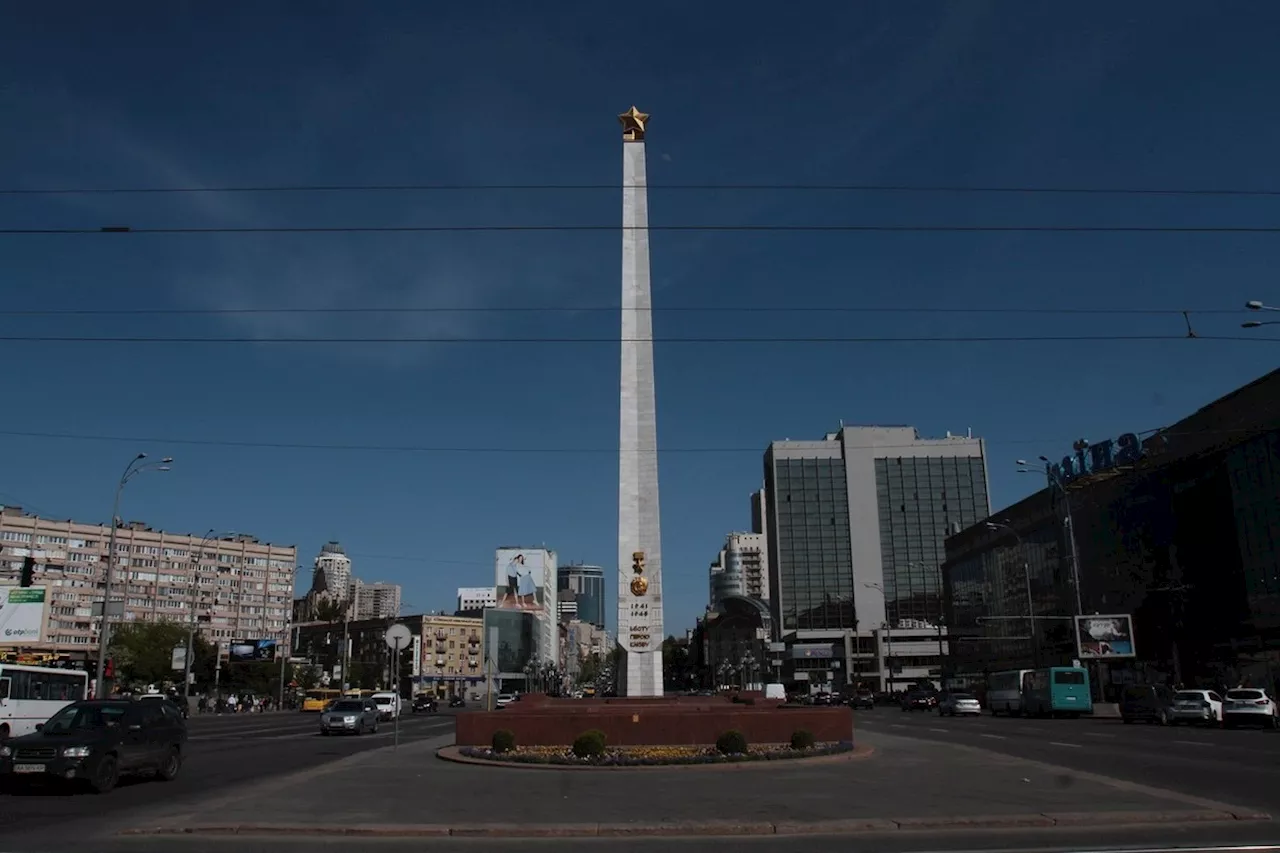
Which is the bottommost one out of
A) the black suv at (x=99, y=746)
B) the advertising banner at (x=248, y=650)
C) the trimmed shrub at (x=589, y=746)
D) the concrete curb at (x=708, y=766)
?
the concrete curb at (x=708, y=766)

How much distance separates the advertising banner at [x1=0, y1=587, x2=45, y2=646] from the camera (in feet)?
161

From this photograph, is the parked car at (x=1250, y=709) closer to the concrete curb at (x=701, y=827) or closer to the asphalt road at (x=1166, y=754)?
the asphalt road at (x=1166, y=754)

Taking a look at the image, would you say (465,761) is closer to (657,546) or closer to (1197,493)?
(657,546)

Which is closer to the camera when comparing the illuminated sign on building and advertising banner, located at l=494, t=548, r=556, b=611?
the illuminated sign on building

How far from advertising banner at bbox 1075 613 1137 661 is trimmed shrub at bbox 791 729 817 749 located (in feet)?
125

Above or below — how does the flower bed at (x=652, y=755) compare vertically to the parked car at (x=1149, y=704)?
above

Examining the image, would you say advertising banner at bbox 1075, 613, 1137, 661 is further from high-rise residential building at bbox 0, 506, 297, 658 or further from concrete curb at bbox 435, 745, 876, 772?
high-rise residential building at bbox 0, 506, 297, 658

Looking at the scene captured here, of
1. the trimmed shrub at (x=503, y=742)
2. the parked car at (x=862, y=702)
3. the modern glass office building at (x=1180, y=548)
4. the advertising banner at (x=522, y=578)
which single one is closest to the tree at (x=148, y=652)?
the parked car at (x=862, y=702)

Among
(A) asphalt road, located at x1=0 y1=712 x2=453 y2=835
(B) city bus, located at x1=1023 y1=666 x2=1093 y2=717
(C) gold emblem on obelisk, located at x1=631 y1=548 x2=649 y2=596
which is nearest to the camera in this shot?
(A) asphalt road, located at x1=0 y1=712 x2=453 y2=835

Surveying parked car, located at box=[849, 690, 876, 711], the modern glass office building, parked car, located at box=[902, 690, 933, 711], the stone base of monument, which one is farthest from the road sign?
parked car, located at box=[849, 690, 876, 711]

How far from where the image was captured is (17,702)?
30.0 metres

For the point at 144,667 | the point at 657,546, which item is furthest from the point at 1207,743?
the point at 144,667

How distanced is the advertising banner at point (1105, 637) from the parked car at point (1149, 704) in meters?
8.29

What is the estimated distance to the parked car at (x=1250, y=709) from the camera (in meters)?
36.0
